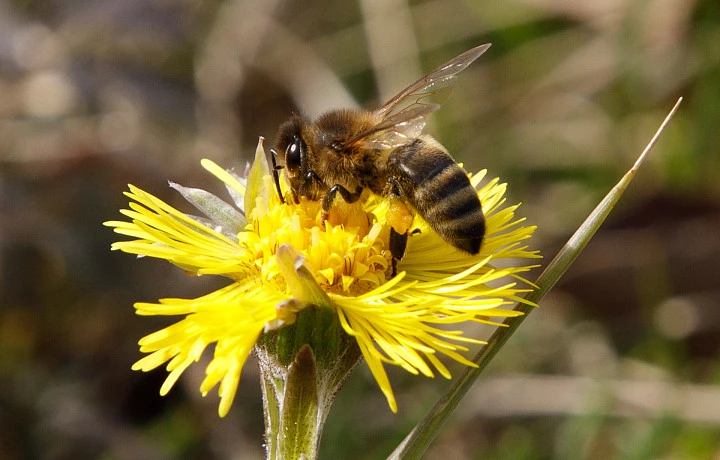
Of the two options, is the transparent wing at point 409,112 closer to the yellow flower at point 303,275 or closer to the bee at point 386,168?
the bee at point 386,168

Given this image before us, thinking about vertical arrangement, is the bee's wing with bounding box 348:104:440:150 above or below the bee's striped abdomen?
above

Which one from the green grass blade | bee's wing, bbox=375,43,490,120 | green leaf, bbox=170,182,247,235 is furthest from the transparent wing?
the green grass blade

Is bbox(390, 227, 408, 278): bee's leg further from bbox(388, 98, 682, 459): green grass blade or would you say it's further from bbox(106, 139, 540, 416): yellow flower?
bbox(388, 98, 682, 459): green grass blade

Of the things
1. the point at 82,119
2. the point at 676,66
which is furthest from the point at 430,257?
the point at 676,66

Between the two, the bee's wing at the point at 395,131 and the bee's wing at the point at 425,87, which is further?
the bee's wing at the point at 425,87

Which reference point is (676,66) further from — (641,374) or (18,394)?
(18,394)

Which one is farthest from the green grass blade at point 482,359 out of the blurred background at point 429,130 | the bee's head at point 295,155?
the blurred background at point 429,130
